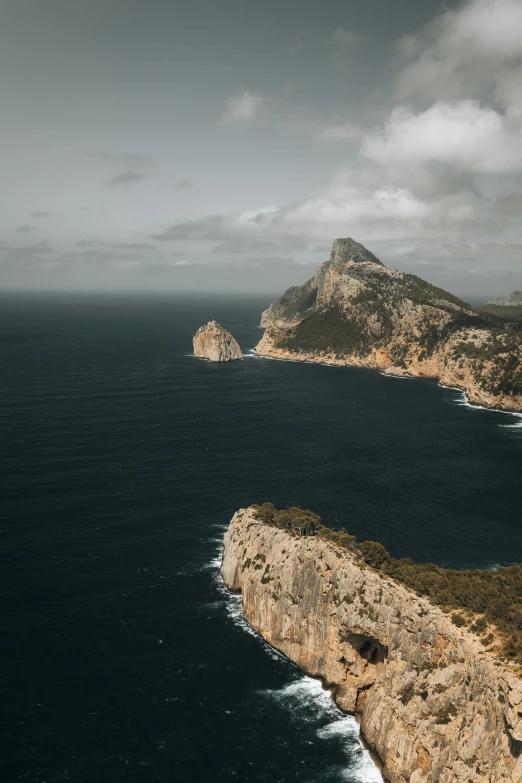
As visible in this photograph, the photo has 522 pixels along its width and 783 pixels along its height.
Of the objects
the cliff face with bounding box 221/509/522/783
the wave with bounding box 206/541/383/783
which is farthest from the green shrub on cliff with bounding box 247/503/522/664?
the wave with bounding box 206/541/383/783

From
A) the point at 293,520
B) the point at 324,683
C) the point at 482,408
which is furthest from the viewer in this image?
the point at 482,408

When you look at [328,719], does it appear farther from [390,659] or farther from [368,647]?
[390,659]

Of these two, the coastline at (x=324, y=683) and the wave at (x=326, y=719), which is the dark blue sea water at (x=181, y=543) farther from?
the coastline at (x=324, y=683)

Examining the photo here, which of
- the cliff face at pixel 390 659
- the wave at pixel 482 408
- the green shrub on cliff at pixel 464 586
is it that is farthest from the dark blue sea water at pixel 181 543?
the green shrub on cliff at pixel 464 586

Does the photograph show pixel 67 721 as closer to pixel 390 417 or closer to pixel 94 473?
pixel 94 473

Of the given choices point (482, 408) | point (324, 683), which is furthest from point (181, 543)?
point (482, 408)

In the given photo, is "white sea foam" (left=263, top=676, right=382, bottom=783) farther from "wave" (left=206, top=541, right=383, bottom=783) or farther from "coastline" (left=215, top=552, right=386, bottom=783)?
"coastline" (left=215, top=552, right=386, bottom=783)

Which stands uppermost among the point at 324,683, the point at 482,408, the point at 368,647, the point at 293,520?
the point at 482,408

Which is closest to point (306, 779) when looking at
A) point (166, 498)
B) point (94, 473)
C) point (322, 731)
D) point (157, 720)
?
point (322, 731)
